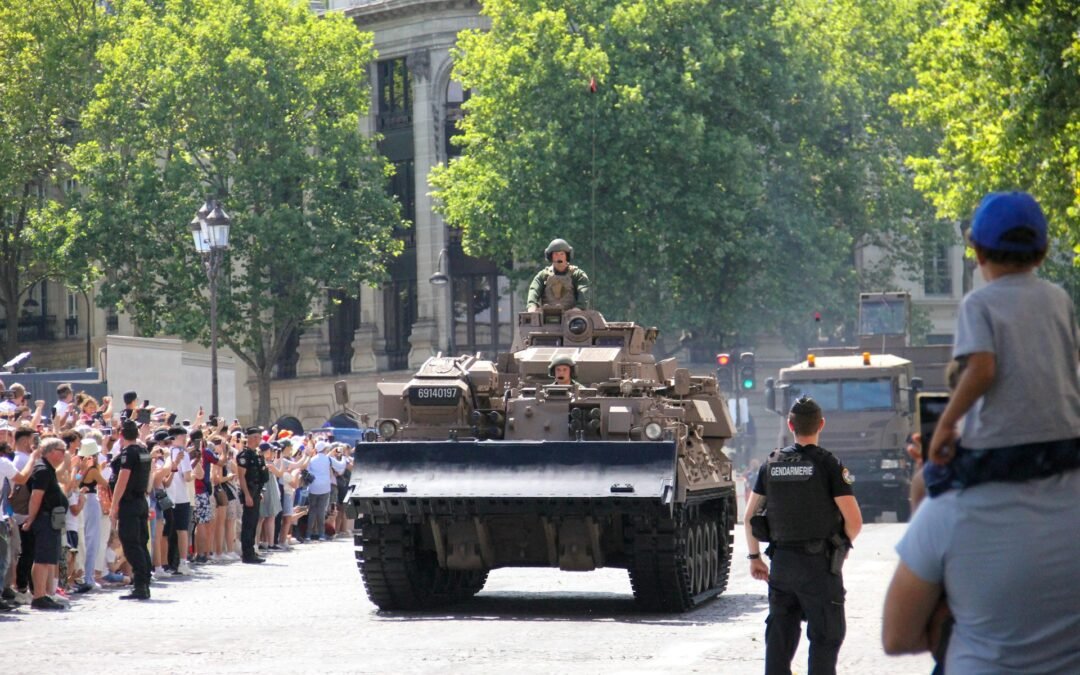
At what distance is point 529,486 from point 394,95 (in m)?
46.2

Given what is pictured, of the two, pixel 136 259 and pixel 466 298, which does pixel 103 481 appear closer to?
pixel 136 259

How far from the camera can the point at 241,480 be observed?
2591cm

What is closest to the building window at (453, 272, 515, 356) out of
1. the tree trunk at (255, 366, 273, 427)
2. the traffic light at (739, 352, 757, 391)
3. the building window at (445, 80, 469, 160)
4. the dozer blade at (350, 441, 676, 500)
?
the building window at (445, 80, 469, 160)

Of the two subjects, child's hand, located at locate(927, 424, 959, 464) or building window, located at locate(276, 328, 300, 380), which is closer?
child's hand, located at locate(927, 424, 959, 464)

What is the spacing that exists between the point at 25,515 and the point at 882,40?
1641 inches

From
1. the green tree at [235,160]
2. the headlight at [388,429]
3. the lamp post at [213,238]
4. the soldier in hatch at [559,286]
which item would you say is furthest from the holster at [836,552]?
the green tree at [235,160]

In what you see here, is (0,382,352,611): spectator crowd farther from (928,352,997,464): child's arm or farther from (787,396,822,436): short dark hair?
(928,352,997,464): child's arm

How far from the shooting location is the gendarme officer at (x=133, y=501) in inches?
738

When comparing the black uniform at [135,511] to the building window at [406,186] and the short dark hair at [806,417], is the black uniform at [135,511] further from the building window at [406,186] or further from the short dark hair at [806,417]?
the building window at [406,186]

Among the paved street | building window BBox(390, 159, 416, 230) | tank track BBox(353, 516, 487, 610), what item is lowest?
the paved street

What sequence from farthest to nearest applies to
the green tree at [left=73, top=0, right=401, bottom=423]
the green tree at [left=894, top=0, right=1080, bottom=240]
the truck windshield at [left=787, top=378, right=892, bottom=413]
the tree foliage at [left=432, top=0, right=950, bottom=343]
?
the green tree at [left=73, top=0, right=401, bottom=423] → the tree foliage at [left=432, top=0, right=950, bottom=343] → the truck windshield at [left=787, top=378, right=892, bottom=413] → the green tree at [left=894, top=0, right=1080, bottom=240]

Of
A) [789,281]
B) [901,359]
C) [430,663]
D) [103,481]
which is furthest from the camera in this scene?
[789,281]

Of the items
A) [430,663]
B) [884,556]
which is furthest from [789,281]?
[430,663]

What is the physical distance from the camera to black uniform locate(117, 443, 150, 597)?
1877cm
